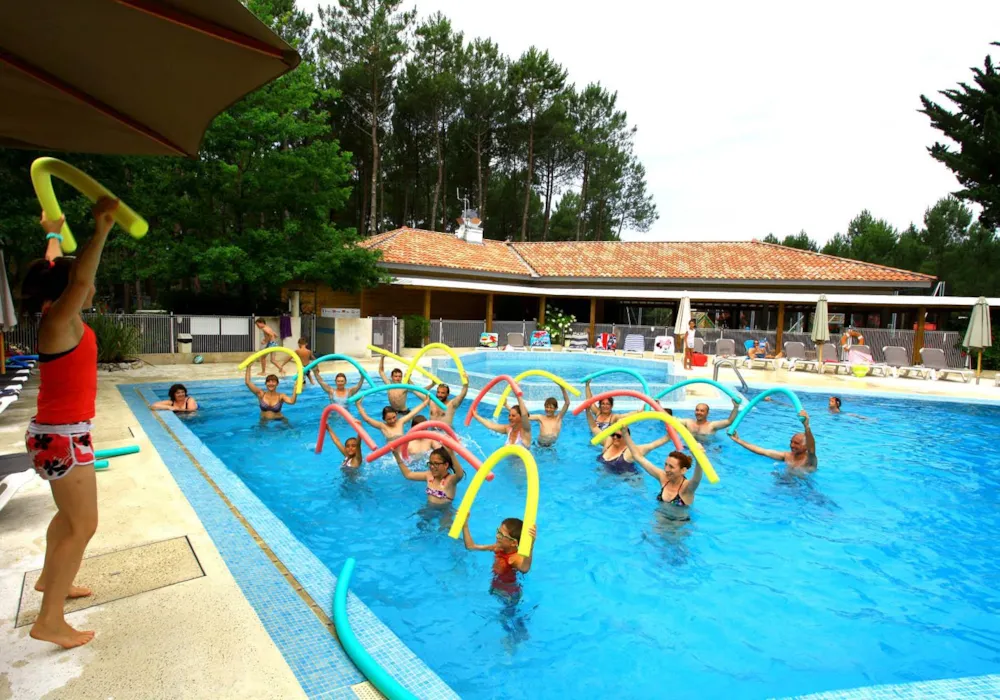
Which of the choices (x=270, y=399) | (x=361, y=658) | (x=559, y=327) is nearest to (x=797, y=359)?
(x=559, y=327)

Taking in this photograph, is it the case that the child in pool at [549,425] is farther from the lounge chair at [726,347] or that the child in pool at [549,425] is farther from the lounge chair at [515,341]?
the lounge chair at [515,341]

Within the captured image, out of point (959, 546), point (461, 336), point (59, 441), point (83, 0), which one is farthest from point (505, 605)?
point (461, 336)

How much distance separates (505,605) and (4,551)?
147 inches

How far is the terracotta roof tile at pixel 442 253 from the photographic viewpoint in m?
25.3

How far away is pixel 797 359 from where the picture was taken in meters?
20.4

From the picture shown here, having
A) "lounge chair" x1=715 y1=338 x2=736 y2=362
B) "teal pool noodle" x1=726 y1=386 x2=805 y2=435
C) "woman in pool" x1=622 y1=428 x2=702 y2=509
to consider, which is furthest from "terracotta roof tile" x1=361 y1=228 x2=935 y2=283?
"woman in pool" x1=622 y1=428 x2=702 y2=509

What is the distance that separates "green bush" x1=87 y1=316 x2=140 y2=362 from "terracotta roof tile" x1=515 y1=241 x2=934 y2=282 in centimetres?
1885

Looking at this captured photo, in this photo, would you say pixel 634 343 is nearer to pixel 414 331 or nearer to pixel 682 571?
pixel 414 331

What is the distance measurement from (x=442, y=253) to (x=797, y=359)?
16.2m

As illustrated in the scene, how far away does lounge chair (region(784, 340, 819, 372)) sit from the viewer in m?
20.0

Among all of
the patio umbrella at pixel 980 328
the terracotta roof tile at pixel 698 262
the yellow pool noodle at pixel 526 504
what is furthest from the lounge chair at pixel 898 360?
the yellow pool noodle at pixel 526 504

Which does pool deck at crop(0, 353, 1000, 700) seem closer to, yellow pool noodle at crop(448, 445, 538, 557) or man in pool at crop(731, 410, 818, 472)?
yellow pool noodle at crop(448, 445, 538, 557)

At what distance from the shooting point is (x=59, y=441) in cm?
268

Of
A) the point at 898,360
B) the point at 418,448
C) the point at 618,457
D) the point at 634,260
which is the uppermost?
the point at 634,260
